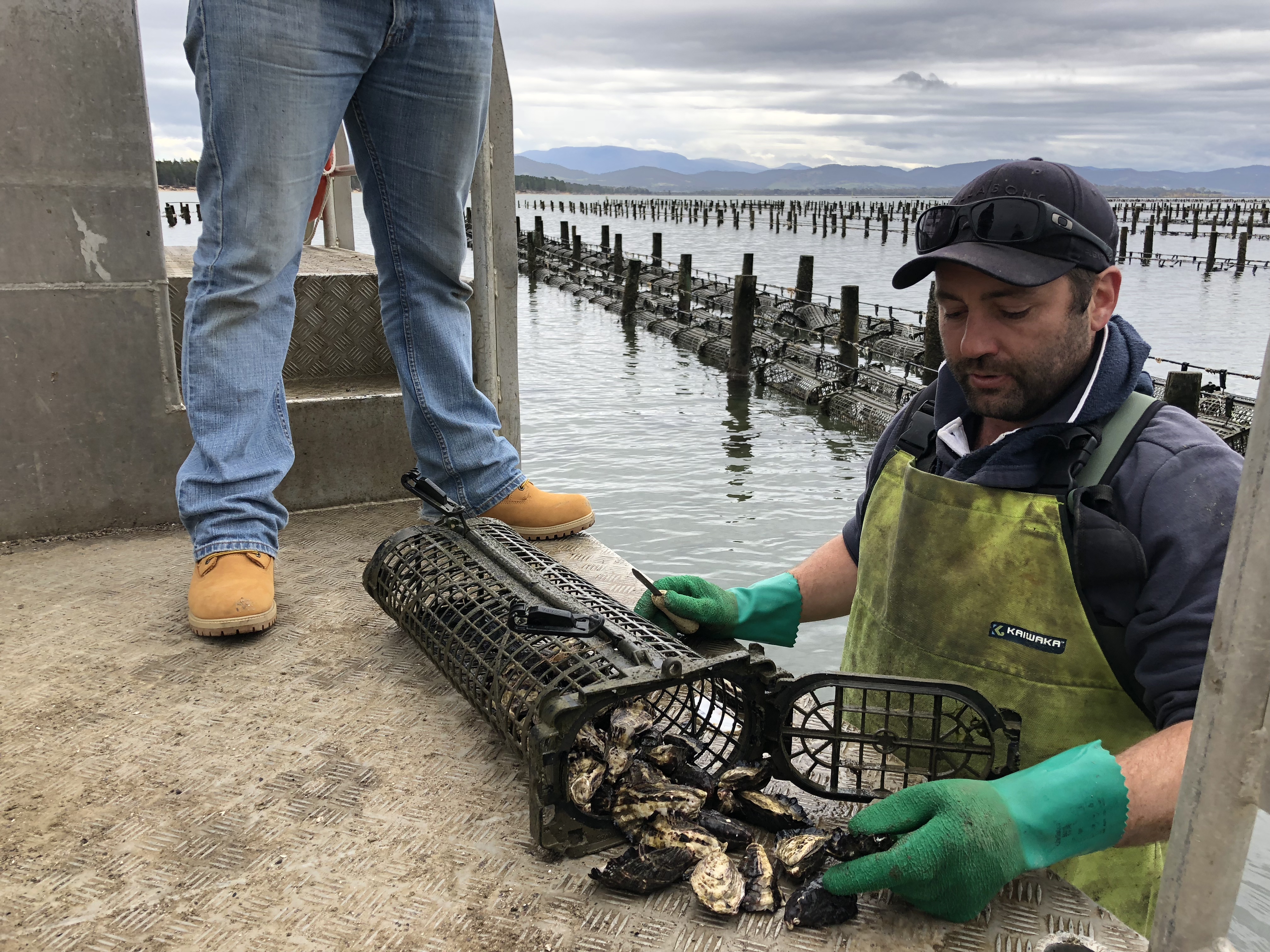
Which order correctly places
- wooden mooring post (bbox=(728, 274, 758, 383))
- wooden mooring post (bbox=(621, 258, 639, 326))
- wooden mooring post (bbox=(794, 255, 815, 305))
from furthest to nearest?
wooden mooring post (bbox=(621, 258, 639, 326))
wooden mooring post (bbox=(794, 255, 815, 305))
wooden mooring post (bbox=(728, 274, 758, 383))

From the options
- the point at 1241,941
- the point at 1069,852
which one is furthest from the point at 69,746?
the point at 1241,941

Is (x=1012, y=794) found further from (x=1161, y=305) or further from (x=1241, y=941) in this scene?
(x=1161, y=305)

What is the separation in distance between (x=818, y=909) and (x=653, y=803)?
37 centimetres

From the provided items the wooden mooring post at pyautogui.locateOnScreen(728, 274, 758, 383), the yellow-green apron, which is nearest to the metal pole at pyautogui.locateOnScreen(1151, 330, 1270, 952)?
the yellow-green apron

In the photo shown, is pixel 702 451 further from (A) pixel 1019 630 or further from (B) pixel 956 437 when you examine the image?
(A) pixel 1019 630

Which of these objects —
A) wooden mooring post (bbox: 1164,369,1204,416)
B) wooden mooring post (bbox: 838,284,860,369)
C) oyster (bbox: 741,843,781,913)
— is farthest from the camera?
wooden mooring post (bbox: 838,284,860,369)

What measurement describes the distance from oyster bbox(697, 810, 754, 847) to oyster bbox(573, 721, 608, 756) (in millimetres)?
248

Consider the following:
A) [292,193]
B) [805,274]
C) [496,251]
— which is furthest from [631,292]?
[292,193]

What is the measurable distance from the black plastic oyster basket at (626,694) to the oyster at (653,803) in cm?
5

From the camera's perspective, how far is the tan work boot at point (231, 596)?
2707 mm

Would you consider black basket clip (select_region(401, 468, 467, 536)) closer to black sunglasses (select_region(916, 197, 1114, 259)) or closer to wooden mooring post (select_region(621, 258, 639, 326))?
black sunglasses (select_region(916, 197, 1114, 259))

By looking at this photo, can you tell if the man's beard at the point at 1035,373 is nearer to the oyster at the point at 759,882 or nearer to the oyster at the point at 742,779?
the oyster at the point at 742,779

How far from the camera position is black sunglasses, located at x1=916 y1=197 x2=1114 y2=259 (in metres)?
2.06

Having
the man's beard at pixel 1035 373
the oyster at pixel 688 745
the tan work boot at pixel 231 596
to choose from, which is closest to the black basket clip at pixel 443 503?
the tan work boot at pixel 231 596
